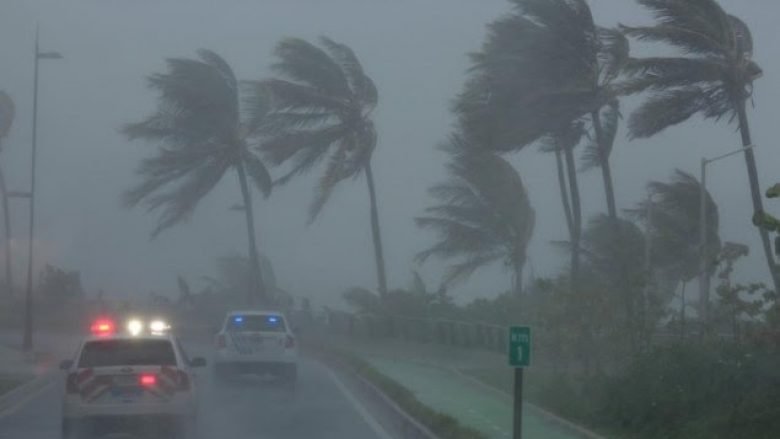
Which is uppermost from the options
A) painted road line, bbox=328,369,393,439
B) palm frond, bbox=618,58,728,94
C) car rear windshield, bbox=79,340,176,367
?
palm frond, bbox=618,58,728,94

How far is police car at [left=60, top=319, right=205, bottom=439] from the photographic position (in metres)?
20.4

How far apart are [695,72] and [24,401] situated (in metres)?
15.3

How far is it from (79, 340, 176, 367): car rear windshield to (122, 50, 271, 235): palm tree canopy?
3272cm

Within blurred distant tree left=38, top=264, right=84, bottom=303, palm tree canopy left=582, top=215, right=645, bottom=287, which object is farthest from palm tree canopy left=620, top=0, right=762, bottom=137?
blurred distant tree left=38, top=264, right=84, bottom=303

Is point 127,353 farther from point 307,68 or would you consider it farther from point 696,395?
point 307,68

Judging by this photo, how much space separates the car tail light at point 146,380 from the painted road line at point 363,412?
347cm

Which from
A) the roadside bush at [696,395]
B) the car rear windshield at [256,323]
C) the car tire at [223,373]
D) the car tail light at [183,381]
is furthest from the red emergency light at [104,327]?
the roadside bush at [696,395]

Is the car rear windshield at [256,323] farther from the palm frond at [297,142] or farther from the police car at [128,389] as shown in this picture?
the palm frond at [297,142]

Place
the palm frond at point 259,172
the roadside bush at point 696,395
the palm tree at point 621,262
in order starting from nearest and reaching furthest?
the roadside bush at point 696,395 < the palm tree at point 621,262 < the palm frond at point 259,172

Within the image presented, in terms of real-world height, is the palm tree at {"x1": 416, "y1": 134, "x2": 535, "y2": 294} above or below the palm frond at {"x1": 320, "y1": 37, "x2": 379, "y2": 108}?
below

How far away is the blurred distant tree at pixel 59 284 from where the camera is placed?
221ft

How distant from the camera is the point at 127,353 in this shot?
20984 mm

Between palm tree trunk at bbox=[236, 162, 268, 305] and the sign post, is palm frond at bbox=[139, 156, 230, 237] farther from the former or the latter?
the sign post

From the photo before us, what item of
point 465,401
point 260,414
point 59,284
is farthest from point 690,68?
point 59,284
